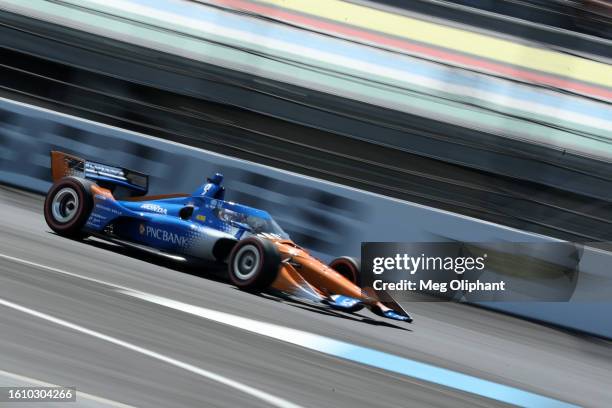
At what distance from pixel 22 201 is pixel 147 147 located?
156 cm

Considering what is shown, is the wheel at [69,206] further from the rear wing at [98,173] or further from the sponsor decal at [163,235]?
the sponsor decal at [163,235]

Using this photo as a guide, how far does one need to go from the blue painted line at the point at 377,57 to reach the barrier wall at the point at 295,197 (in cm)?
383

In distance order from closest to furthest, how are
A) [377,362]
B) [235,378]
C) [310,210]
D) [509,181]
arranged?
[235,378]
[377,362]
[310,210]
[509,181]

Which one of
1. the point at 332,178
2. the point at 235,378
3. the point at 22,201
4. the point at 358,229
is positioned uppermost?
the point at 332,178

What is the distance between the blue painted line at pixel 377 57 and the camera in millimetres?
14820

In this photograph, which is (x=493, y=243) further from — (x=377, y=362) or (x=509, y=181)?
(x=377, y=362)

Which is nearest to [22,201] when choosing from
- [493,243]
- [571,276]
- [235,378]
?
[493,243]

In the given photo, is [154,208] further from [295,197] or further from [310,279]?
[295,197]

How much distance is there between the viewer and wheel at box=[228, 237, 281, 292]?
28.7ft

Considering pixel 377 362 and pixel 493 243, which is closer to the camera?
pixel 377 362

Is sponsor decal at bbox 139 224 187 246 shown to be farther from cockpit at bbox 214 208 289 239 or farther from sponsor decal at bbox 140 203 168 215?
cockpit at bbox 214 208 289 239

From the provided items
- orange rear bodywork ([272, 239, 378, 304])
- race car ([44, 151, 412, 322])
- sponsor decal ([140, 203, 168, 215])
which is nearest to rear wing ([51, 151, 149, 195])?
race car ([44, 151, 412, 322])

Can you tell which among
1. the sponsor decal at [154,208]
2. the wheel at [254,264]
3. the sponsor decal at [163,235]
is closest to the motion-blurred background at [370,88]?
the sponsor decal at [154,208]

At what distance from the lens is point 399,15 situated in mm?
16156
